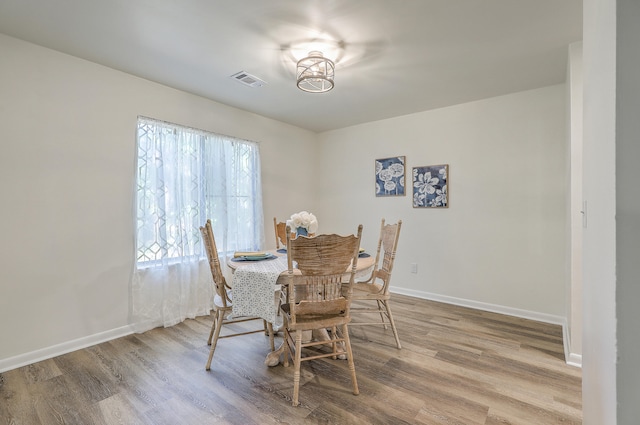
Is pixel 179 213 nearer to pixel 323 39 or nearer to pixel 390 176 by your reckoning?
pixel 323 39

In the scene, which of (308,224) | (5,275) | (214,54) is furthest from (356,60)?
(5,275)

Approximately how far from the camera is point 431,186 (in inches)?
147

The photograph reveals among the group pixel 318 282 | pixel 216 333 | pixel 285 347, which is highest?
pixel 318 282

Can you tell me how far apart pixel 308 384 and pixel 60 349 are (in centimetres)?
208

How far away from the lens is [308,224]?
8.16 ft

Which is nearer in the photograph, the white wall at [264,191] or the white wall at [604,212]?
the white wall at [604,212]

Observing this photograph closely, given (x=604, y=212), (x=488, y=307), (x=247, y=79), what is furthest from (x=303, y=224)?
(x=488, y=307)

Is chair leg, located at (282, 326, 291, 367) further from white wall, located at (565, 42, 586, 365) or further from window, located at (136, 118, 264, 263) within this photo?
white wall, located at (565, 42, 586, 365)

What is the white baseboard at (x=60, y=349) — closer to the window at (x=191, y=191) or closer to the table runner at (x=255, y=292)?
the window at (x=191, y=191)

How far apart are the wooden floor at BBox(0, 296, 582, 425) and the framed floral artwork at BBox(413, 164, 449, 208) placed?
63.7 inches

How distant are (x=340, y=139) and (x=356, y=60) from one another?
7.11ft

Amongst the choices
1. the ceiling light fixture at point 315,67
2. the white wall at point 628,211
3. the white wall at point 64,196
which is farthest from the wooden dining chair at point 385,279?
the white wall at point 64,196

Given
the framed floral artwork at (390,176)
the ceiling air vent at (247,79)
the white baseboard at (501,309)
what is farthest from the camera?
the framed floral artwork at (390,176)

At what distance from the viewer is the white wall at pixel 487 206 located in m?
3.01
